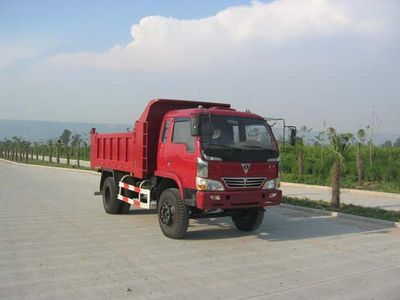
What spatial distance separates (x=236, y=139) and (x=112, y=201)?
4.26 m

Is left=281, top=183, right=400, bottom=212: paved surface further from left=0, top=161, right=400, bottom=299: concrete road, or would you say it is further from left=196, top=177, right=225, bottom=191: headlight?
left=196, top=177, right=225, bottom=191: headlight

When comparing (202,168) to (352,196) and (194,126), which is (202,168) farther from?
(352,196)

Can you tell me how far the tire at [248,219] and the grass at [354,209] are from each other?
11.0 ft

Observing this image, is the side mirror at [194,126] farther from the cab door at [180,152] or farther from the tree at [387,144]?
the tree at [387,144]

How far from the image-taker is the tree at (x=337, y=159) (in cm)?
1281

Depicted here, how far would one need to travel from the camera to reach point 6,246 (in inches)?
326

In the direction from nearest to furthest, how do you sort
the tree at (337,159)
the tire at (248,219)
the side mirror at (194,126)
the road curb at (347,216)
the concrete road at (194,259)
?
1. the concrete road at (194,259)
2. the side mirror at (194,126)
3. the tire at (248,219)
4. the road curb at (347,216)
5. the tree at (337,159)

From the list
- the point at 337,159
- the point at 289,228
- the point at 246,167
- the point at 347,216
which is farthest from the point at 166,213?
the point at 337,159

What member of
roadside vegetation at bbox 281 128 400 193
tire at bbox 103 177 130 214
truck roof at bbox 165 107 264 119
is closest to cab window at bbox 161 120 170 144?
truck roof at bbox 165 107 264 119

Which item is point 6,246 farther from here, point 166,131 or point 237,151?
point 237,151

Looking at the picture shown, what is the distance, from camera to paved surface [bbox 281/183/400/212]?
1412cm

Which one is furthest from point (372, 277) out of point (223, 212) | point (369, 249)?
point (223, 212)

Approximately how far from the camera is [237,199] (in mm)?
8688

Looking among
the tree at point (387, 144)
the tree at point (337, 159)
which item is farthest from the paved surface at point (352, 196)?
the tree at point (387, 144)
